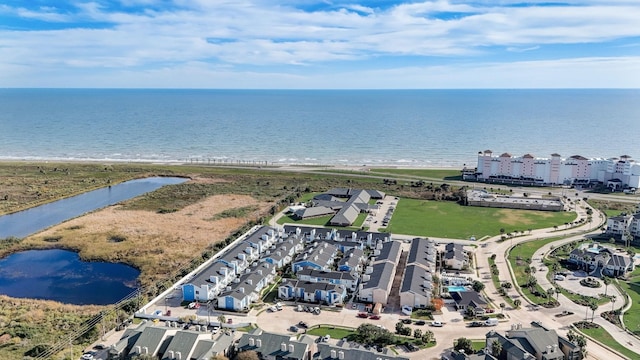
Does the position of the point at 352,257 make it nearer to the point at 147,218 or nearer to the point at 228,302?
the point at 228,302

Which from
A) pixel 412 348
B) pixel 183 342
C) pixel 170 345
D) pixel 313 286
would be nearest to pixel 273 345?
pixel 183 342

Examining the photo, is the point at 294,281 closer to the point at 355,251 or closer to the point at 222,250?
the point at 355,251

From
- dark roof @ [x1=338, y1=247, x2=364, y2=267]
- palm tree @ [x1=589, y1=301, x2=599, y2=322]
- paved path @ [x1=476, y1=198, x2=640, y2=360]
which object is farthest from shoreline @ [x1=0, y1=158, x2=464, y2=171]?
palm tree @ [x1=589, y1=301, x2=599, y2=322]

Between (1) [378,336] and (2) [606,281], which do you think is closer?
(1) [378,336]

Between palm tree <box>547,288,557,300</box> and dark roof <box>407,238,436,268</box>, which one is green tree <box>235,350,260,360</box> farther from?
palm tree <box>547,288,557,300</box>

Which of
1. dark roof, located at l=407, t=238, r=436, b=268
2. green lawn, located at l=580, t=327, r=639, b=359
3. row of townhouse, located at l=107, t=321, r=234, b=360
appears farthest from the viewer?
dark roof, located at l=407, t=238, r=436, b=268

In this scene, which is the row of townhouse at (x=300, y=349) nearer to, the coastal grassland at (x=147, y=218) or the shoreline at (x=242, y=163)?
the coastal grassland at (x=147, y=218)

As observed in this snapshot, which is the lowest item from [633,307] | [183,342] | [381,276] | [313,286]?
[183,342]
